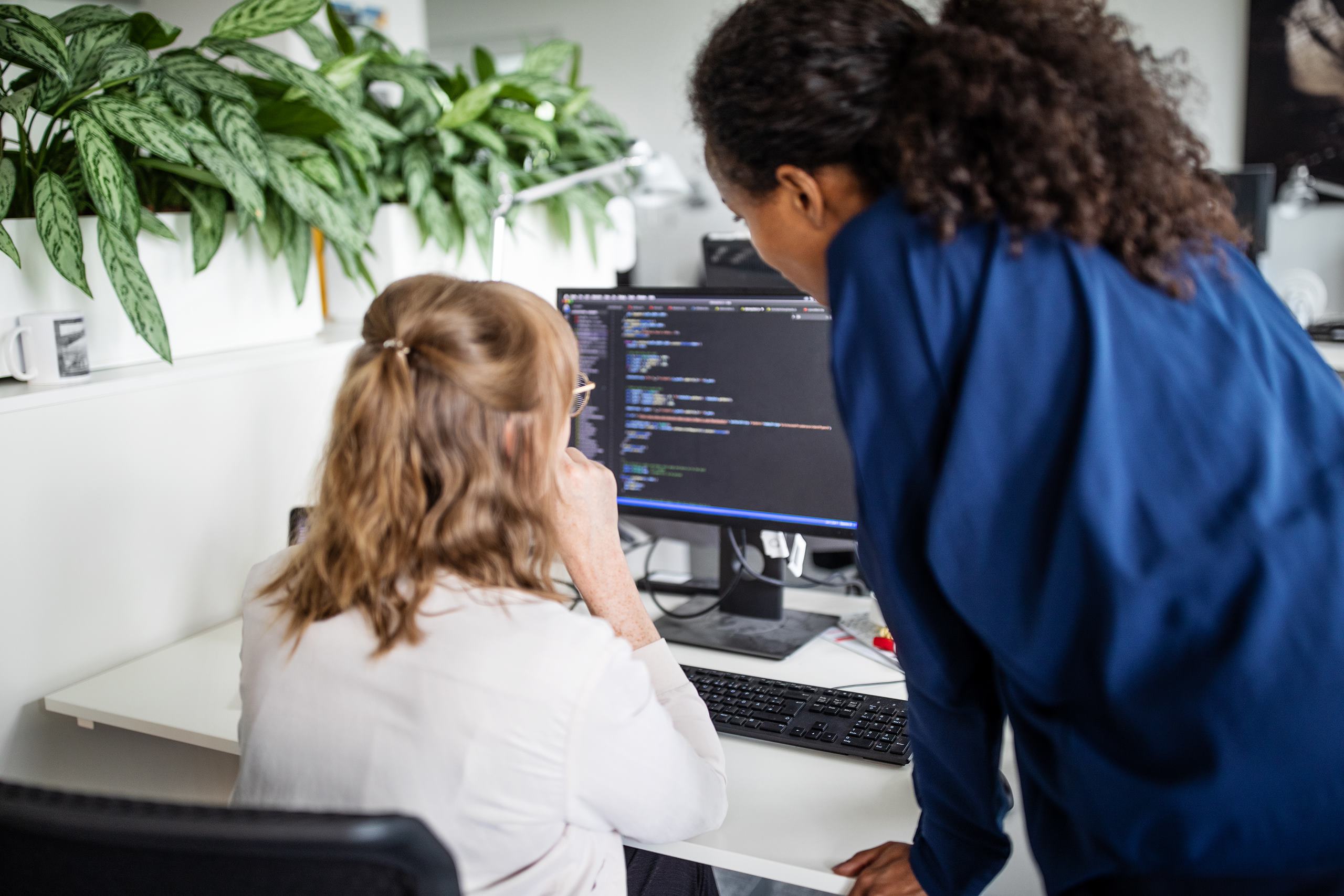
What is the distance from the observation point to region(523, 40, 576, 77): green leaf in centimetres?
258

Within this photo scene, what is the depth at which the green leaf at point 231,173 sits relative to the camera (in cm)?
146

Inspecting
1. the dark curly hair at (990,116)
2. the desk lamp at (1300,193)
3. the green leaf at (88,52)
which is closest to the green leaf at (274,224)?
the green leaf at (88,52)

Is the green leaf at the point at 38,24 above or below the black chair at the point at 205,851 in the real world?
above

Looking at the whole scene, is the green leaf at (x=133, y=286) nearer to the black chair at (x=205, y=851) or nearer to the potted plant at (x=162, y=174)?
the potted plant at (x=162, y=174)

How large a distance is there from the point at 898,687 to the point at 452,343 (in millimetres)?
789

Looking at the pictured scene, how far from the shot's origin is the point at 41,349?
1.39 m

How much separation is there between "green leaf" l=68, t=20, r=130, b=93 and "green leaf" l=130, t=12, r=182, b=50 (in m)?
0.12

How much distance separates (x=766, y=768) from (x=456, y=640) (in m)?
0.47

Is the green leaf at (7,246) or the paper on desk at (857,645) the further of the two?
the paper on desk at (857,645)

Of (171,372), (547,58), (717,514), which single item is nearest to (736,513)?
(717,514)

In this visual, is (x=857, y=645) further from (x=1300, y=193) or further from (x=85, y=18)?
(x=1300, y=193)

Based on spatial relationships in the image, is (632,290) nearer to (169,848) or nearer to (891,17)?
(891,17)

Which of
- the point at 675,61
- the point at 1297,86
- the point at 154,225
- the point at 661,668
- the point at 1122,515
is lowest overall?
the point at 661,668

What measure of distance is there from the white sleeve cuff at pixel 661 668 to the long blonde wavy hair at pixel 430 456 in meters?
0.23
